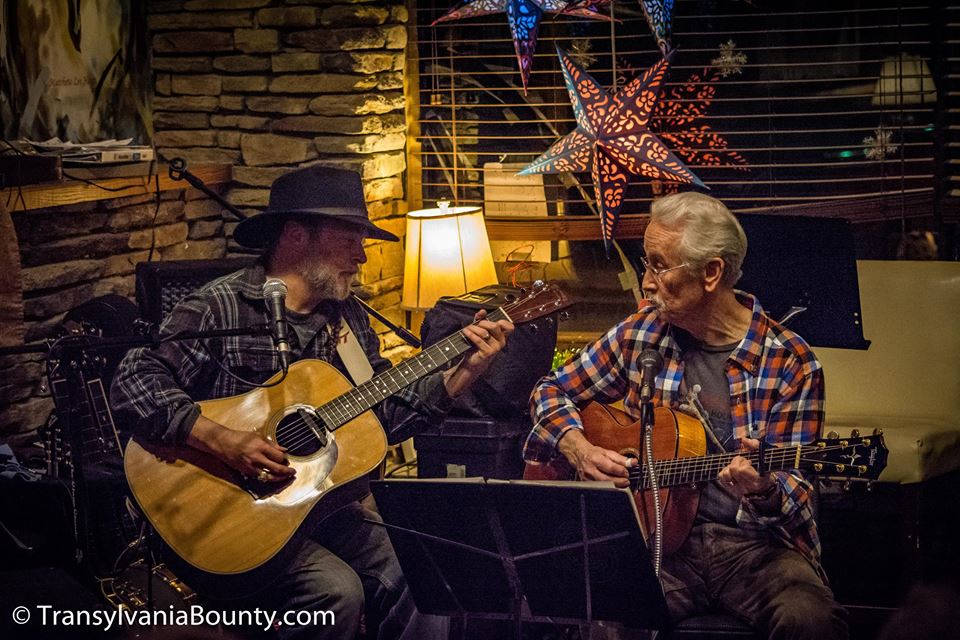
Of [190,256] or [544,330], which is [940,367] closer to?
[544,330]

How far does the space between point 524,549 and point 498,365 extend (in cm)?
178

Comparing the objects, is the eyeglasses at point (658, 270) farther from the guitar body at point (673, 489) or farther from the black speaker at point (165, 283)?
the black speaker at point (165, 283)

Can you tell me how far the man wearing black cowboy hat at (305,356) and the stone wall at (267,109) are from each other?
4.15 feet

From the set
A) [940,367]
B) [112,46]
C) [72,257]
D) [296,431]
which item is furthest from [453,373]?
[112,46]

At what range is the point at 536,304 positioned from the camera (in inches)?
157

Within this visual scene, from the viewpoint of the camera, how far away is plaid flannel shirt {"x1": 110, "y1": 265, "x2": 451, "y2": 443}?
12.4 feet

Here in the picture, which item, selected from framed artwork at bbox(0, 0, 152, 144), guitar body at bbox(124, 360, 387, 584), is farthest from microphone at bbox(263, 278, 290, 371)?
framed artwork at bbox(0, 0, 152, 144)

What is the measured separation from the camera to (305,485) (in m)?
3.72

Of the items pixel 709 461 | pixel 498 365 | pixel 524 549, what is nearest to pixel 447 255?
pixel 498 365

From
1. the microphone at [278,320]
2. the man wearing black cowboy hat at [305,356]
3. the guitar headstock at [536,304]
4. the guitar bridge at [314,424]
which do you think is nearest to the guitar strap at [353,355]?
the man wearing black cowboy hat at [305,356]

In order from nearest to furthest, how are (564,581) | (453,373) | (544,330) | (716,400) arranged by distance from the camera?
(564,581) < (716,400) < (453,373) < (544,330)

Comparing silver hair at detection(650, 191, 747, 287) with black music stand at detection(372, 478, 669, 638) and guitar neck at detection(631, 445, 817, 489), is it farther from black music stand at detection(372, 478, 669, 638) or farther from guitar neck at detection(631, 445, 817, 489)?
black music stand at detection(372, 478, 669, 638)

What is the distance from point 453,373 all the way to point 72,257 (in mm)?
1919

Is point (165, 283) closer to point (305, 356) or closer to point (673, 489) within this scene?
point (305, 356)
